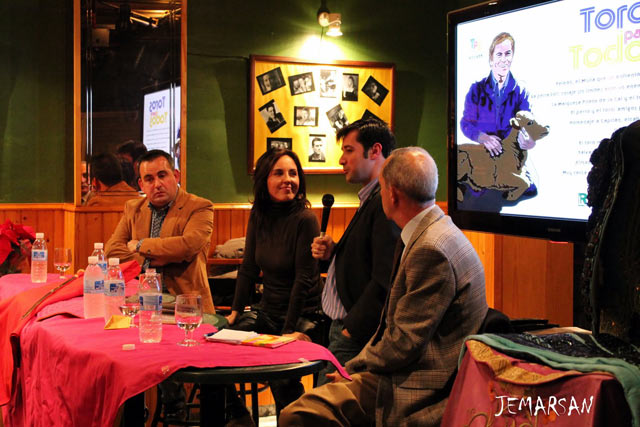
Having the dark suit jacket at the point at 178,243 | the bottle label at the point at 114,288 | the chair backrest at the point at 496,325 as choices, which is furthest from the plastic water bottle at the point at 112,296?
the chair backrest at the point at 496,325

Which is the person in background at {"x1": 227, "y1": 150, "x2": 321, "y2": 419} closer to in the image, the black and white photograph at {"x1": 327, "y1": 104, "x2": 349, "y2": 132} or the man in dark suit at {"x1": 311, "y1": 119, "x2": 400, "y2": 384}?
the man in dark suit at {"x1": 311, "y1": 119, "x2": 400, "y2": 384}

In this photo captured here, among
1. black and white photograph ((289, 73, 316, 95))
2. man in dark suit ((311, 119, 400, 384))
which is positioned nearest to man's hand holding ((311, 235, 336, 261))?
man in dark suit ((311, 119, 400, 384))

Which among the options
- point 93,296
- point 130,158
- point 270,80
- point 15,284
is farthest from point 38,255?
point 270,80

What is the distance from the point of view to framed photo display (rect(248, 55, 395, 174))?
6.03 metres

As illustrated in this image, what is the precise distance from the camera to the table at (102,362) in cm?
212

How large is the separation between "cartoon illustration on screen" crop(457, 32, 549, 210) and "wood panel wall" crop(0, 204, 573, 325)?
877 mm

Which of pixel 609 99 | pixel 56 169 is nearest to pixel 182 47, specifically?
pixel 56 169

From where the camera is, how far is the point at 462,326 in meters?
2.35

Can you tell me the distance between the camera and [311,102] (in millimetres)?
6156

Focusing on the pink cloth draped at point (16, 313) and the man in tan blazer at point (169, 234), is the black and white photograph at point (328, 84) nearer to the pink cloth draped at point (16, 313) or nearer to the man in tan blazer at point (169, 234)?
the man in tan blazer at point (169, 234)

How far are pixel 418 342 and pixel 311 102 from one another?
414 cm

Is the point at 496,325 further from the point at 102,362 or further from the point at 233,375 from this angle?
the point at 102,362

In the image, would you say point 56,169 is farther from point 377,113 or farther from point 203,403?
point 203,403

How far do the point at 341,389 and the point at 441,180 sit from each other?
14.4 feet
